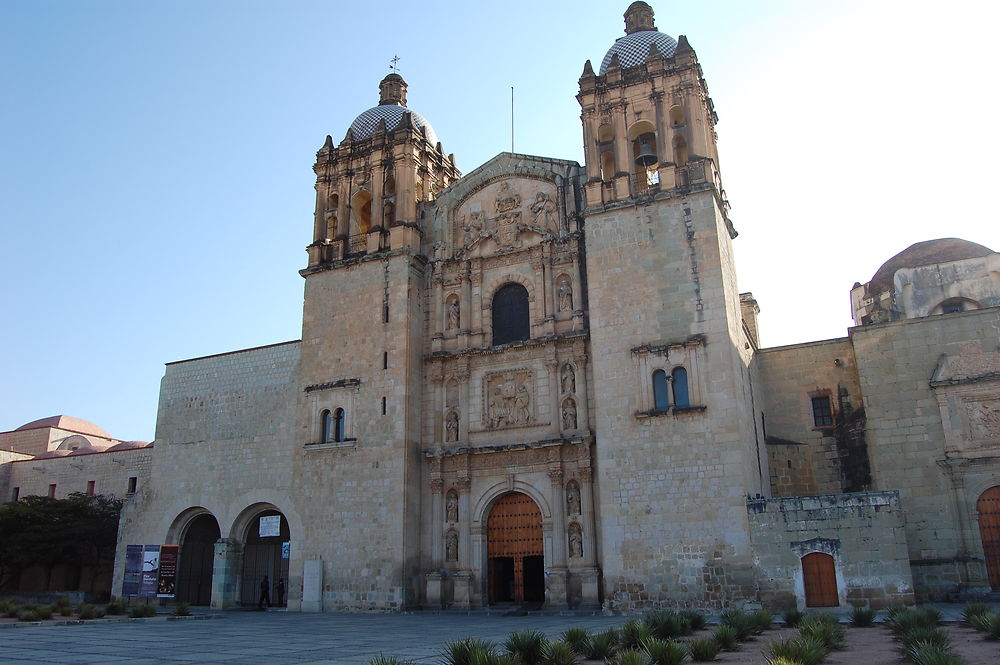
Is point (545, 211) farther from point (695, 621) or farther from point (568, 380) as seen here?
point (695, 621)

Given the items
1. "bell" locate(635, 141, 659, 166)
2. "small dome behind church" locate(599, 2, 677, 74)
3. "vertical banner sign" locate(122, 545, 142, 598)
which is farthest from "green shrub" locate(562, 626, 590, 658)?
"vertical banner sign" locate(122, 545, 142, 598)

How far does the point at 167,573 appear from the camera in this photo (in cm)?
2725

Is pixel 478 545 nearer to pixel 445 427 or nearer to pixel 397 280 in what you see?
pixel 445 427

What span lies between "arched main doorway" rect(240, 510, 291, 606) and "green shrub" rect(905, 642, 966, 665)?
21481mm

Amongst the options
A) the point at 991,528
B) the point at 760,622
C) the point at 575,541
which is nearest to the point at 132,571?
the point at 575,541

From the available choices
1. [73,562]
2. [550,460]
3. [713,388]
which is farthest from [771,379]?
[73,562]

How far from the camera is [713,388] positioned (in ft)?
70.6

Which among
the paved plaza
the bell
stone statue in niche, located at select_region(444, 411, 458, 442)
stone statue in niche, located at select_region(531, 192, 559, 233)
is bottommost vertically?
the paved plaza

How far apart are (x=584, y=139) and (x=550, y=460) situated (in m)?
10.3

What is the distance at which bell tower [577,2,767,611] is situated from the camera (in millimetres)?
20703

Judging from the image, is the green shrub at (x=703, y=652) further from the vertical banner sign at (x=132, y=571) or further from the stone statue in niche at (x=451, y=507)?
the vertical banner sign at (x=132, y=571)

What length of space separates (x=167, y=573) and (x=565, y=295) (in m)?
16.4

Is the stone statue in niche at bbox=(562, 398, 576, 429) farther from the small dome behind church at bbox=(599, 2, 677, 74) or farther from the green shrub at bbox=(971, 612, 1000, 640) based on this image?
the green shrub at bbox=(971, 612, 1000, 640)

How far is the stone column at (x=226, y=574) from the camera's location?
26.6 metres
